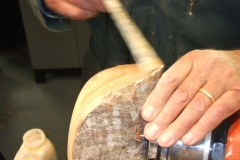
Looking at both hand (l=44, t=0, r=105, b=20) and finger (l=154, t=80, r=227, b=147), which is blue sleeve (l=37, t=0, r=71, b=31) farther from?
finger (l=154, t=80, r=227, b=147)

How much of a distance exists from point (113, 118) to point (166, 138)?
10cm

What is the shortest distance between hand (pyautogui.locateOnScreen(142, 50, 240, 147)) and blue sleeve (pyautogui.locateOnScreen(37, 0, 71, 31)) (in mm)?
405

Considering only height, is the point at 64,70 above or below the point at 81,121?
below

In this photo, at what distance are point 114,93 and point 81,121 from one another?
78mm

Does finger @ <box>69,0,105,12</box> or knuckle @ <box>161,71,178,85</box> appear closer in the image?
knuckle @ <box>161,71,178,85</box>

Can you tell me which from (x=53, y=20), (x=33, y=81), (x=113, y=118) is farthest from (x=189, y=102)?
(x=33, y=81)

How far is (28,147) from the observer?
0.92m

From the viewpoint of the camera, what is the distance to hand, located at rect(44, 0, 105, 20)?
77cm

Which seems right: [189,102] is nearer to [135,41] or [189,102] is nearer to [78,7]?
[135,41]

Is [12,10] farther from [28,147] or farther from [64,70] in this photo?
[28,147]

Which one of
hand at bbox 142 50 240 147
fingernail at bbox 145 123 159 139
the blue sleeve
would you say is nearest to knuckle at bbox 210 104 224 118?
hand at bbox 142 50 240 147

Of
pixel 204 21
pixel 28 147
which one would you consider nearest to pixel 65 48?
pixel 28 147

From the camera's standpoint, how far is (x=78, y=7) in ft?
2.58

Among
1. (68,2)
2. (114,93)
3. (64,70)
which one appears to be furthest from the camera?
(64,70)
